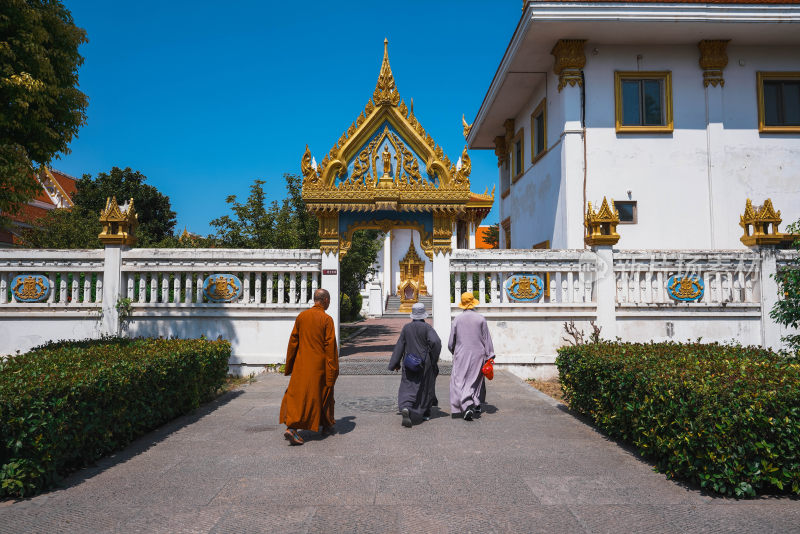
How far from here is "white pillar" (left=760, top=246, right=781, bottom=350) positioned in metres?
10.6

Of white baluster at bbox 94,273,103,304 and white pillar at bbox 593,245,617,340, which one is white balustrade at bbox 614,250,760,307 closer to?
white pillar at bbox 593,245,617,340

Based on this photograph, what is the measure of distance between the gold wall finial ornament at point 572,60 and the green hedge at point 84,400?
10.6 m

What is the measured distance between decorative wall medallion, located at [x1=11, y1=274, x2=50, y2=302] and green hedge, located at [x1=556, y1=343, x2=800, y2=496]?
1041cm

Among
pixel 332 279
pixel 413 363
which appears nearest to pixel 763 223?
pixel 413 363

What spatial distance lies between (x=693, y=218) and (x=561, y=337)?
538 cm

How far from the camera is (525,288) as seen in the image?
10.9m

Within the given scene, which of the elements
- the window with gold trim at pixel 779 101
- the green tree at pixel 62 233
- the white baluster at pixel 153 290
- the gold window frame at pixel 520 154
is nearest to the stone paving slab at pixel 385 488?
the white baluster at pixel 153 290

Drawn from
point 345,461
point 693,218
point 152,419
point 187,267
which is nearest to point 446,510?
point 345,461

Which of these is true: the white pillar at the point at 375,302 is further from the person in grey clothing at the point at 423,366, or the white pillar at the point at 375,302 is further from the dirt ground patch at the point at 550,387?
the person in grey clothing at the point at 423,366

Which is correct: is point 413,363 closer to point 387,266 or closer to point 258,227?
point 258,227

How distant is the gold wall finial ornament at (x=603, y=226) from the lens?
10586 mm

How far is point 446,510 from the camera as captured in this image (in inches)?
162

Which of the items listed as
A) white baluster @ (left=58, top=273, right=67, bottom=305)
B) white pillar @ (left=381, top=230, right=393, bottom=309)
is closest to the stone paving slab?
white baluster @ (left=58, top=273, right=67, bottom=305)

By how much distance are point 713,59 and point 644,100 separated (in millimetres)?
1887
